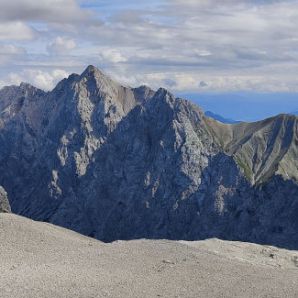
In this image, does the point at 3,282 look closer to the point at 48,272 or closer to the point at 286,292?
the point at 48,272

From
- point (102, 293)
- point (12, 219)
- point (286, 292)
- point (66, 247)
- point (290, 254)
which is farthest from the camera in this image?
point (290, 254)

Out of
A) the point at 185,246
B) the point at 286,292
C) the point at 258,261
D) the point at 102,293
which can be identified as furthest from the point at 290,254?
the point at 102,293

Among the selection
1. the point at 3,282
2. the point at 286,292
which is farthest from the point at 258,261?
the point at 3,282

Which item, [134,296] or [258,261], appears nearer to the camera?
[134,296]

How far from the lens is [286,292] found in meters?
54.1

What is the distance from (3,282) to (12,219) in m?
21.1

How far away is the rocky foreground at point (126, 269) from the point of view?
167ft

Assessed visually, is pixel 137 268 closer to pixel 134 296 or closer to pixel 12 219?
pixel 134 296

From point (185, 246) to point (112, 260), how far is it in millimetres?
11559

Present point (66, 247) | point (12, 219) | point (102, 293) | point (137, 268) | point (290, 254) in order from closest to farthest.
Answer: point (102, 293)
point (137, 268)
point (66, 247)
point (12, 219)
point (290, 254)

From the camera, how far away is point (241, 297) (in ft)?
170

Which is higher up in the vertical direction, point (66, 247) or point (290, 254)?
point (66, 247)

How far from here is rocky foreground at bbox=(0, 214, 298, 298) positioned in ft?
167

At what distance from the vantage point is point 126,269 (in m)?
57.6
